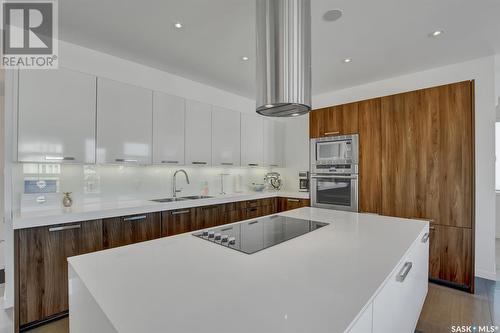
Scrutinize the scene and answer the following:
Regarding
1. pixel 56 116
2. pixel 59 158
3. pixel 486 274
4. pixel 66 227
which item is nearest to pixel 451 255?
pixel 486 274

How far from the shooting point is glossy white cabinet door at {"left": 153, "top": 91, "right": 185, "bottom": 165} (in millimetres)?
2797

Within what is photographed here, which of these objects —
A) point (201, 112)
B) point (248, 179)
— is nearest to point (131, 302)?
point (201, 112)

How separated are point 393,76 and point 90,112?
366cm

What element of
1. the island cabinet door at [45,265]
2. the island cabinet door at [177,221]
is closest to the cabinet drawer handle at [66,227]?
the island cabinet door at [45,265]

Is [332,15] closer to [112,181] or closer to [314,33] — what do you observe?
[314,33]

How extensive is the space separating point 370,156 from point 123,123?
2.93 metres

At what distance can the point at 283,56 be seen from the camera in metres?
1.48

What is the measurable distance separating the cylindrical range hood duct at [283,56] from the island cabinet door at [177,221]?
1.64 m

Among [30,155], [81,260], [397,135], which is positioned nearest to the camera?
[81,260]

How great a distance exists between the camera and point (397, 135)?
287 cm

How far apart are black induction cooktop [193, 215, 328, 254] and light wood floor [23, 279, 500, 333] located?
4.31ft

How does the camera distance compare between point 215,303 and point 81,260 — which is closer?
point 215,303

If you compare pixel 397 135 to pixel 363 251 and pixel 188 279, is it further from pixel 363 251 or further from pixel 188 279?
pixel 188 279

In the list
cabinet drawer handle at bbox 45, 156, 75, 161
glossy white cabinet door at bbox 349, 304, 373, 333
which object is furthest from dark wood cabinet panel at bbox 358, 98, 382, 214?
cabinet drawer handle at bbox 45, 156, 75, 161
